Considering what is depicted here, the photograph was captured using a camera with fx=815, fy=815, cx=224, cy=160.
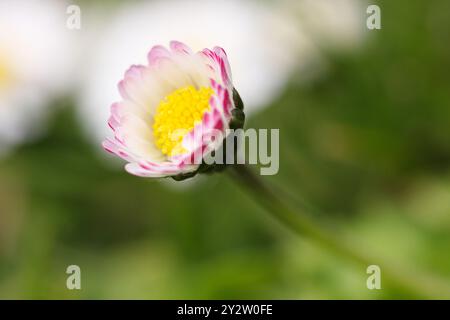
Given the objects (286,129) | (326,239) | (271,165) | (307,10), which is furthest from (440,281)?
(307,10)

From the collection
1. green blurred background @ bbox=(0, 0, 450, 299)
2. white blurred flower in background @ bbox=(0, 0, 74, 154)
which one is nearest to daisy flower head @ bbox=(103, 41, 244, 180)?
green blurred background @ bbox=(0, 0, 450, 299)

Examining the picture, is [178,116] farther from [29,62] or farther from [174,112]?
[29,62]

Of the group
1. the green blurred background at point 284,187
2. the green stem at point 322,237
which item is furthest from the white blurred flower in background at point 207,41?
the green stem at point 322,237

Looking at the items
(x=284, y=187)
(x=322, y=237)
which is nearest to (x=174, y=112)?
(x=322, y=237)

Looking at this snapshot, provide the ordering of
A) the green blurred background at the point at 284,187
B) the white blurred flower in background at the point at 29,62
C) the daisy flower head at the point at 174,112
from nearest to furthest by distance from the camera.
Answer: the daisy flower head at the point at 174,112
the green blurred background at the point at 284,187
the white blurred flower in background at the point at 29,62

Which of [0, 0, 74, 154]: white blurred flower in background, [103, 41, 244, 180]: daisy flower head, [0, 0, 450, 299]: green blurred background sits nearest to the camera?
[103, 41, 244, 180]: daisy flower head

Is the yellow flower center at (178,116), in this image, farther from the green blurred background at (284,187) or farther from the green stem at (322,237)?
the green blurred background at (284,187)

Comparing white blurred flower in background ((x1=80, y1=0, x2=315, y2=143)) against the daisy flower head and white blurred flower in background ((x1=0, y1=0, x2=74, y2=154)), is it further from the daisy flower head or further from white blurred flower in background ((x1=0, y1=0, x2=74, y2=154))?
the daisy flower head
